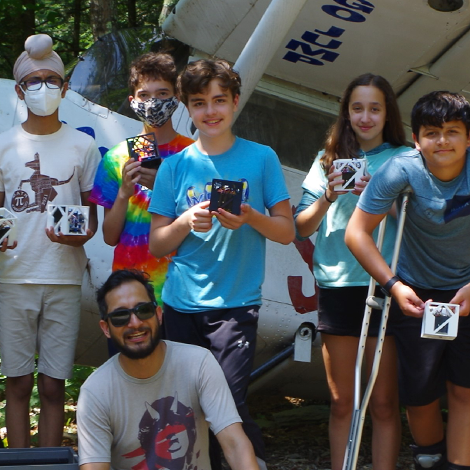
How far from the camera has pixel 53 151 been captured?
168 inches

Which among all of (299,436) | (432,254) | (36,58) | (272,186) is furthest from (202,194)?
(299,436)

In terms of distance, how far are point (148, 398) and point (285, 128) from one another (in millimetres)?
3025

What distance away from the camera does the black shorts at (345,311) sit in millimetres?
3871

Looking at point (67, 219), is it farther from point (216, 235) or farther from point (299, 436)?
point (299, 436)

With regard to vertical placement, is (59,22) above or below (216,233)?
above

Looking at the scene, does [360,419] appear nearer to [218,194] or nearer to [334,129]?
[218,194]

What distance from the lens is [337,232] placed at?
4012 mm

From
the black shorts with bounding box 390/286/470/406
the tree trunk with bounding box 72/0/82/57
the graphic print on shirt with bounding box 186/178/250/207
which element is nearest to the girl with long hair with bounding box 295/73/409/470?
the black shorts with bounding box 390/286/470/406

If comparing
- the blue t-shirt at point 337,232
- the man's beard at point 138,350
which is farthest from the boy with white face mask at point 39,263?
the blue t-shirt at point 337,232

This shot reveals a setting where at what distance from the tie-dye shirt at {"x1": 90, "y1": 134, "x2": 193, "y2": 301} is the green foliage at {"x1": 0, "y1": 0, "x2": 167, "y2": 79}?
17.3 ft

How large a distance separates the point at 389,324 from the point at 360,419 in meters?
0.55

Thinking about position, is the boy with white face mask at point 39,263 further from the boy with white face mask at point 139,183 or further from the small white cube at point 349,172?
the small white cube at point 349,172

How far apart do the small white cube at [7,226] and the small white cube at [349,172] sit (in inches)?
62.1

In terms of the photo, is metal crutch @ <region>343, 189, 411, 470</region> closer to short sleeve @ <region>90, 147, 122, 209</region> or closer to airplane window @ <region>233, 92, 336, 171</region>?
short sleeve @ <region>90, 147, 122, 209</region>
